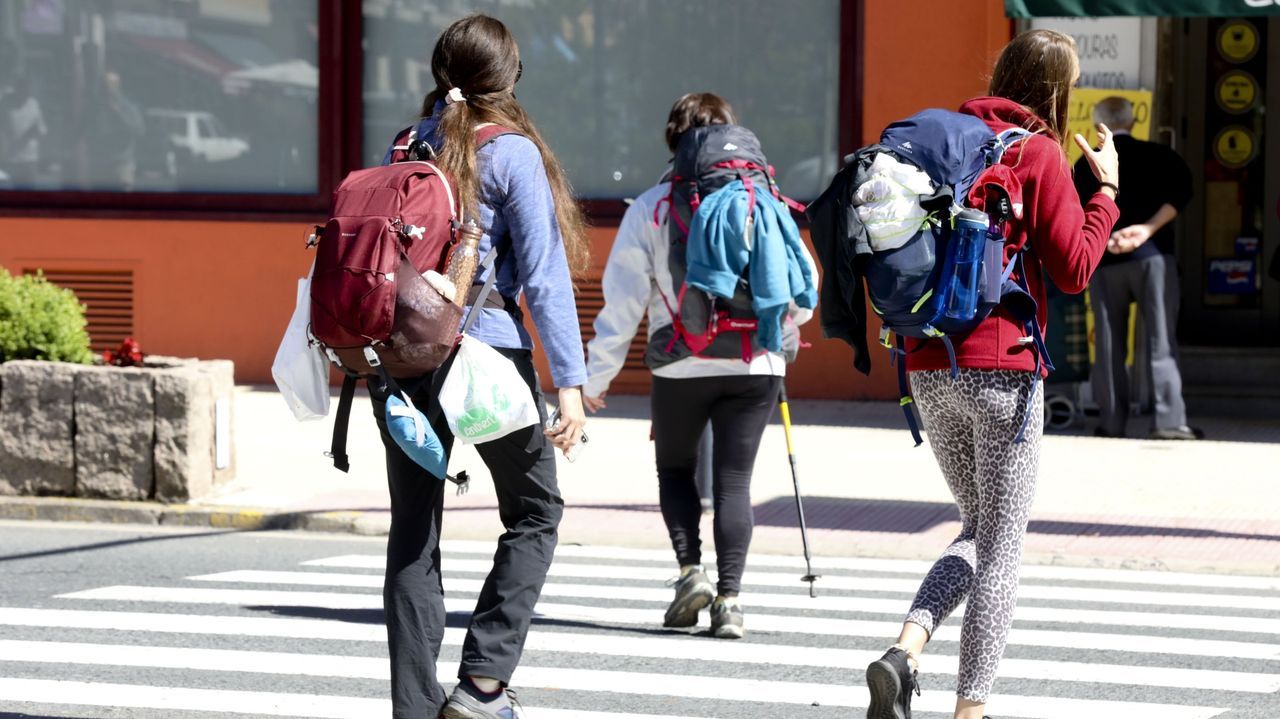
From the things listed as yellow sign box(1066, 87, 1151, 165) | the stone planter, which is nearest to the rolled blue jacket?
the stone planter

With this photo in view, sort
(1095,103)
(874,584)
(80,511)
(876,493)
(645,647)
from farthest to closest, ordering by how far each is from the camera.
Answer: (1095,103)
(876,493)
(80,511)
(874,584)
(645,647)

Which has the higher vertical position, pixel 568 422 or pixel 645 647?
pixel 568 422

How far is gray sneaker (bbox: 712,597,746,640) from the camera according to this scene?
723 cm

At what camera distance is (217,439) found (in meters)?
10.7

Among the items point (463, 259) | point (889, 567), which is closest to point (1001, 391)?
point (463, 259)

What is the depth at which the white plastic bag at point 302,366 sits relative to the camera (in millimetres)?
5070

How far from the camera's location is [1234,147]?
1536 centimetres

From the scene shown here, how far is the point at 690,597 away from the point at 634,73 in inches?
347

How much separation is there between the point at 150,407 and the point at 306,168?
616cm

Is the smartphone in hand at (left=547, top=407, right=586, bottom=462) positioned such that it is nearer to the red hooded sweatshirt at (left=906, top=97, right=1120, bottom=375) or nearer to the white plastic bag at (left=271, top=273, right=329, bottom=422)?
the white plastic bag at (left=271, top=273, right=329, bottom=422)

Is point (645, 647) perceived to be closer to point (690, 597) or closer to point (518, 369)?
point (690, 597)

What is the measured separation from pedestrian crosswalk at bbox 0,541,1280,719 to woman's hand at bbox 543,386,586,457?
1.36 meters

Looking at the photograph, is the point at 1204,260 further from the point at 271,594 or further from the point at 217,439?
the point at 271,594

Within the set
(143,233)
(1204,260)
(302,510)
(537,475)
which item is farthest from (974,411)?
(143,233)
